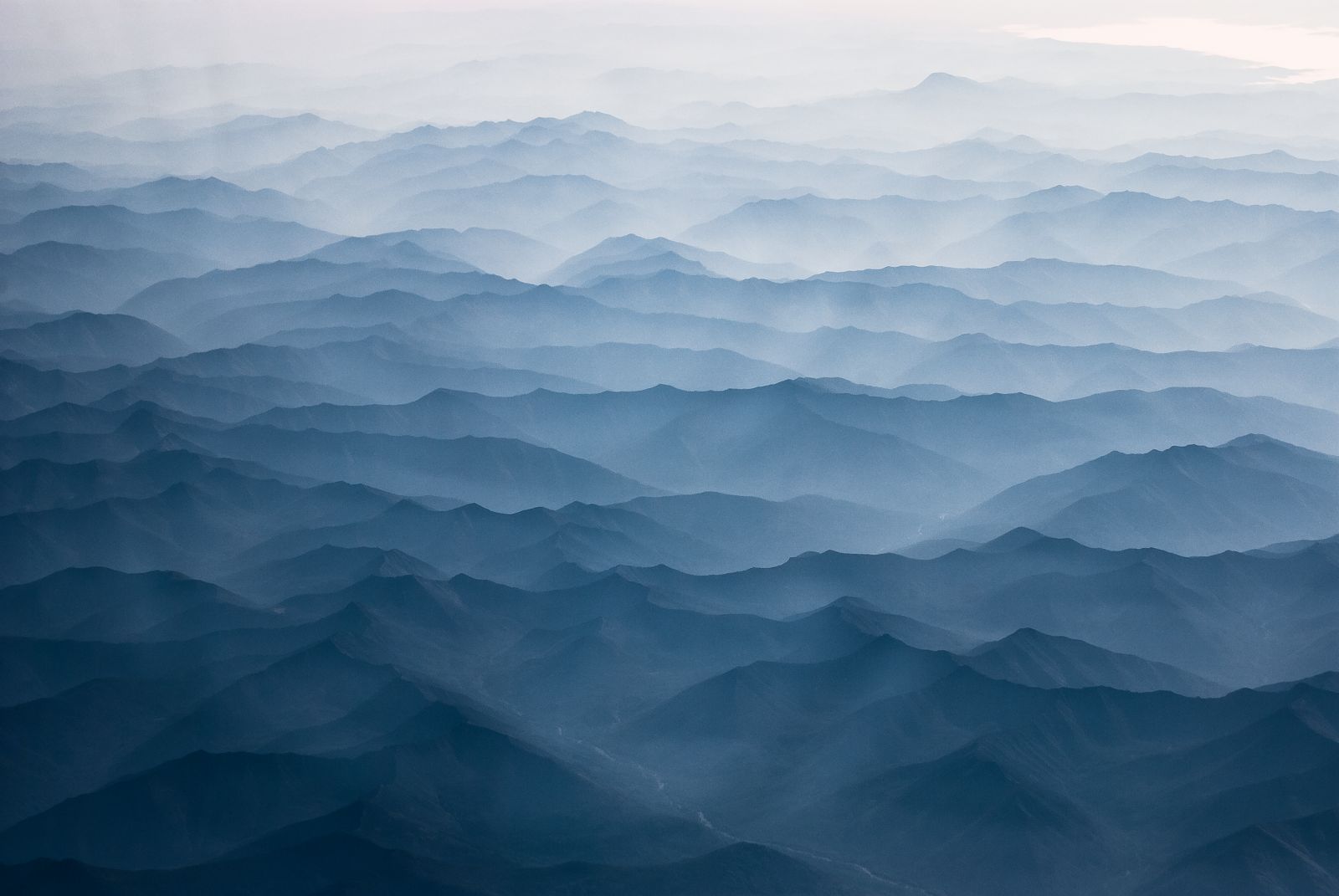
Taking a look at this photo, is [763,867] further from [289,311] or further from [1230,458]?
[289,311]

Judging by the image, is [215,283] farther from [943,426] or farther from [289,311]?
[943,426]

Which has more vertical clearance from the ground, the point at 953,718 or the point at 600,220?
the point at 953,718

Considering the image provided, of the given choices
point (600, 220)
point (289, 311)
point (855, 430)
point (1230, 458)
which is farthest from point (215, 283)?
point (1230, 458)

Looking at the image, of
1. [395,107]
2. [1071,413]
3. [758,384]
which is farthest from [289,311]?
[395,107]

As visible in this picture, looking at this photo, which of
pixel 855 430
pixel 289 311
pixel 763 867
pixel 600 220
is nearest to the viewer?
pixel 763 867

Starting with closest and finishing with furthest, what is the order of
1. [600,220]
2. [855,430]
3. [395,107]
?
[855,430] < [600,220] < [395,107]

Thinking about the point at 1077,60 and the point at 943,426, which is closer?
the point at 943,426
